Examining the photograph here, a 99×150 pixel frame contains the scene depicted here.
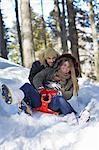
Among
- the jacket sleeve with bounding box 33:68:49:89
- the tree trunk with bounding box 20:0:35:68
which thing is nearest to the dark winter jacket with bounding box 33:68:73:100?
the jacket sleeve with bounding box 33:68:49:89

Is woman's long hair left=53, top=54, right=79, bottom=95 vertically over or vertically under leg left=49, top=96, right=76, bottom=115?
over

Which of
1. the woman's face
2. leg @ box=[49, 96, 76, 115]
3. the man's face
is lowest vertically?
leg @ box=[49, 96, 76, 115]

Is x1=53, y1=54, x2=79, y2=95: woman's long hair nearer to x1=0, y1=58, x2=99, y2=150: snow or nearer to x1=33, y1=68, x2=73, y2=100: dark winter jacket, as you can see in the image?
x1=33, y1=68, x2=73, y2=100: dark winter jacket

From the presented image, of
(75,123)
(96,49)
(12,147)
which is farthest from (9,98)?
(96,49)

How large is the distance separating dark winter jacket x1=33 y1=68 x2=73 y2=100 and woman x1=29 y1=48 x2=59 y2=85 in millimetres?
153

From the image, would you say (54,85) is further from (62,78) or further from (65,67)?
(65,67)

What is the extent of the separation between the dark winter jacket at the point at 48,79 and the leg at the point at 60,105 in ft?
0.66

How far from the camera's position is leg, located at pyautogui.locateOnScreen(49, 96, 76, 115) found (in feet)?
20.6

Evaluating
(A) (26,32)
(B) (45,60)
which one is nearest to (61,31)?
(A) (26,32)

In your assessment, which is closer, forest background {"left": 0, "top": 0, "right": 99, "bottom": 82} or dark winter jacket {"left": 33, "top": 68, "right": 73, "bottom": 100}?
dark winter jacket {"left": 33, "top": 68, "right": 73, "bottom": 100}

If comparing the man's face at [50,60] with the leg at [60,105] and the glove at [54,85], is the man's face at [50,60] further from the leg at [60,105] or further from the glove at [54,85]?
the leg at [60,105]

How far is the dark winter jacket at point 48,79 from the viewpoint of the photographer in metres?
6.48

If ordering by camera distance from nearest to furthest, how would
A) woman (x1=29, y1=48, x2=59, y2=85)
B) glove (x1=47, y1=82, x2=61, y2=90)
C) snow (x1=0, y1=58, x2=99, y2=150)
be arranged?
snow (x1=0, y1=58, x2=99, y2=150) < glove (x1=47, y1=82, x2=61, y2=90) < woman (x1=29, y1=48, x2=59, y2=85)

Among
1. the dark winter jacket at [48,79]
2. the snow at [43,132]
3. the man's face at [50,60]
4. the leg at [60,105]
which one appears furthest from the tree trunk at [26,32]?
the leg at [60,105]
